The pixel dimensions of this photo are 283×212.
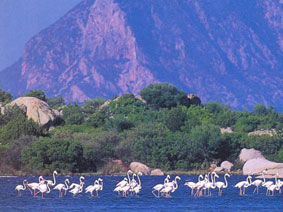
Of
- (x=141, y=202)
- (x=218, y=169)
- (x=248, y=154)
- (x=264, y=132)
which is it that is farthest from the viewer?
(x=264, y=132)

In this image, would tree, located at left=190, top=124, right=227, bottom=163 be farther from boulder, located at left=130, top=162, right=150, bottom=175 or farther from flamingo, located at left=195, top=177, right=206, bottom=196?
flamingo, located at left=195, top=177, right=206, bottom=196

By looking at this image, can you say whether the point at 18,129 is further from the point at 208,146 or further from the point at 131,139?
the point at 208,146

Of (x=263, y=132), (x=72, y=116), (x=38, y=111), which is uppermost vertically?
(x=72, y=116)

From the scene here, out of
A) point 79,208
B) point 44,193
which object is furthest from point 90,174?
point 79,208

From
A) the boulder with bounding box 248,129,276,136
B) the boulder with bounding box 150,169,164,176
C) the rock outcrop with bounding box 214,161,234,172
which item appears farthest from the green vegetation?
the boulder with bounding box 150,169,164,176

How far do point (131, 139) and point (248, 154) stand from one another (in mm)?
13562

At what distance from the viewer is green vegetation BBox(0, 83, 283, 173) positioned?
3770 inches

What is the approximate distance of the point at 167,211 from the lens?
52938 millimetres

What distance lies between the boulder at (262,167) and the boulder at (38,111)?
1176 inches

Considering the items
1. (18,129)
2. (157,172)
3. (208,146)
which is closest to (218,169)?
(208,146)

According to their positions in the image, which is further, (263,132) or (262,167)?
(263,132)

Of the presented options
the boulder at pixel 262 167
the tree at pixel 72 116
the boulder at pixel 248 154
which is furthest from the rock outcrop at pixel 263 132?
the boulder at pixel 262 167

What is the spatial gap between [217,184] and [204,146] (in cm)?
4199

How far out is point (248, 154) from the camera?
105438mm
